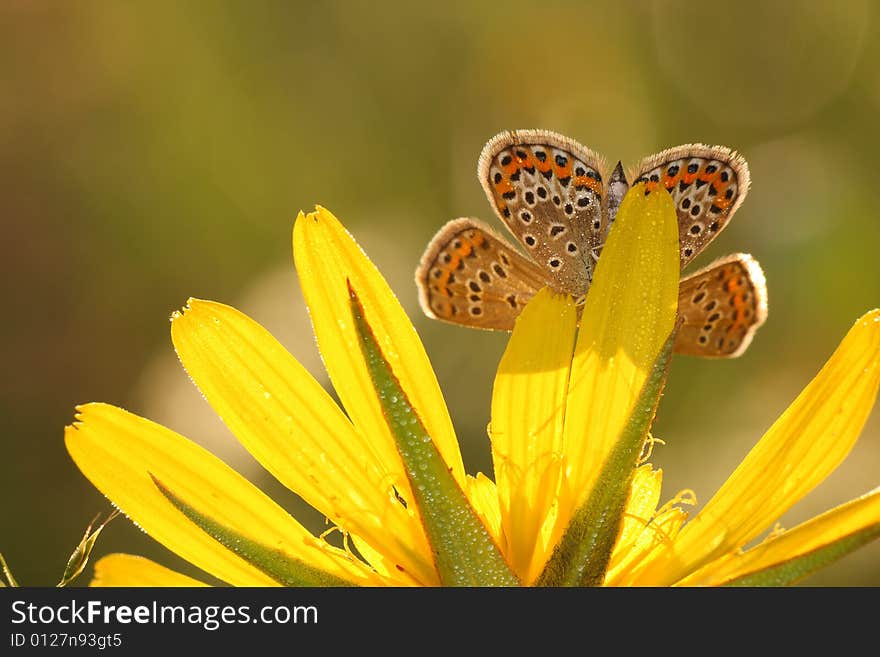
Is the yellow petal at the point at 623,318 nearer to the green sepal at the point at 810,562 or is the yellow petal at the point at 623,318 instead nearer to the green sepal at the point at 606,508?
the green sepal at the point at 606,508

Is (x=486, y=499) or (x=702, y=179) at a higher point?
(x=702, y=179)

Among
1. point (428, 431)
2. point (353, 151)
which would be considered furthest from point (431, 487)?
point (353, 151)

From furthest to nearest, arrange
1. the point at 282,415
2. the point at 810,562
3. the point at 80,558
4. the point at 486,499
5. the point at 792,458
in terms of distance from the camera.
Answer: the point at 486,499
the point at 282,415
the point at 792,458
the point at 80,558
the point at 810,562

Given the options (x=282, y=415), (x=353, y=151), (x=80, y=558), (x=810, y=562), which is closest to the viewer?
(x=810, y=562)

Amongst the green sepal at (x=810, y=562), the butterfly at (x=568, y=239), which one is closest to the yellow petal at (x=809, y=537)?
the green sepal at (x=810, y=562)

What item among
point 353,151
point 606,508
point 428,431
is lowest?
point 606,508

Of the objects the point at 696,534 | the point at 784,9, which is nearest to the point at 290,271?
the point at 784,9

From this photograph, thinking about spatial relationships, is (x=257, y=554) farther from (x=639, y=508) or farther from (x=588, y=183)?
(x=588, y=183)
